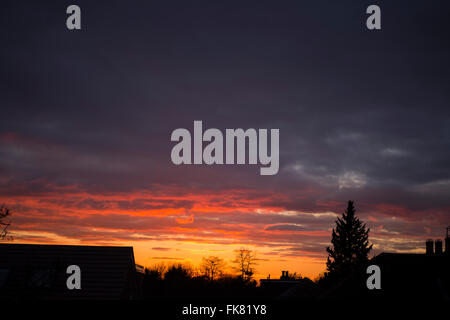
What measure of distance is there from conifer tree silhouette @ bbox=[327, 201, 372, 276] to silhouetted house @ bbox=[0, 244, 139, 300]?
1740 inches

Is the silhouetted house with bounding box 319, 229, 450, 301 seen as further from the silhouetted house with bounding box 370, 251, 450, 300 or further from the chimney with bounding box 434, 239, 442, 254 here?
the chimney with bounding box 434, 239, 442, 254

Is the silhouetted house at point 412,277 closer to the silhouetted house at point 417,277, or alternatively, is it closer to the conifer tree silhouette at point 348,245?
the silhouetted house at point 417,277

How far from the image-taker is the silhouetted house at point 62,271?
32.9 m

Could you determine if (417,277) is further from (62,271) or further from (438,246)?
(62,271)

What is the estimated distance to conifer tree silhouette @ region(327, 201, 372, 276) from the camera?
237 feet

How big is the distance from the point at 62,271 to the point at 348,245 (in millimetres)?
52011

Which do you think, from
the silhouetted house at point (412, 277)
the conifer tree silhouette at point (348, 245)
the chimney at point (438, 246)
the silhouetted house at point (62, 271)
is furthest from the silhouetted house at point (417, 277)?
the conifer tree silhouette at point (348, 245)

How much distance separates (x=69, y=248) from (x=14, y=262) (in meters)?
4.30

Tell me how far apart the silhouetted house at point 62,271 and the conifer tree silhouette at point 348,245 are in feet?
145

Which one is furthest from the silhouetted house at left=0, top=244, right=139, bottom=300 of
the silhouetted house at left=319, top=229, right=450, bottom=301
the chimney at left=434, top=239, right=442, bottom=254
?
the chimney at left=434, top=239, right=442, bottom=254
